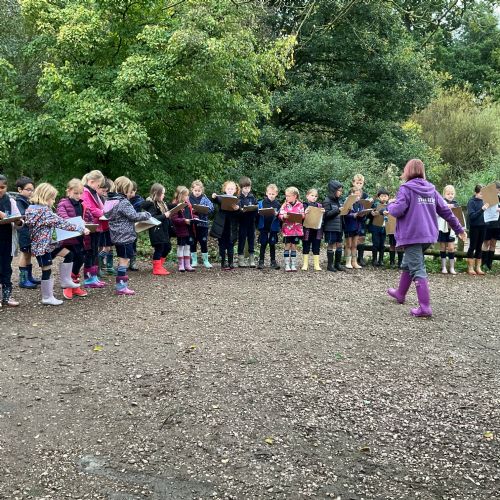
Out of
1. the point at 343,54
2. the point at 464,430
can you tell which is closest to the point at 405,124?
the point at 343,54

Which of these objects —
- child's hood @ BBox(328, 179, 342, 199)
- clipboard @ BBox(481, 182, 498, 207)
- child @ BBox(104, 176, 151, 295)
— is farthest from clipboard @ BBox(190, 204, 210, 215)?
clipboard @ BBox(481, 182, 498, 207)

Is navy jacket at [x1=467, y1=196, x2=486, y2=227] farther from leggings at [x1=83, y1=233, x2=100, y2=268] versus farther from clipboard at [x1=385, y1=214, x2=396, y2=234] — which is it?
leggings at [x1=83, y1=233, x2=100, y2=268]

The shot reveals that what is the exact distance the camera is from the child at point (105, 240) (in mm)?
9273

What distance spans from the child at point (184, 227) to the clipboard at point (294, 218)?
1789 millimetres

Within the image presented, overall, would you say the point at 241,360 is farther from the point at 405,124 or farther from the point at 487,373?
the point at 405,124

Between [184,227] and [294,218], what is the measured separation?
79.6 inches

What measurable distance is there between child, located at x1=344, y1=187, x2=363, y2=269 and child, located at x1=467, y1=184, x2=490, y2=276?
6.86 ft

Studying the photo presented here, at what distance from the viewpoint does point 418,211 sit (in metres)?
7.44

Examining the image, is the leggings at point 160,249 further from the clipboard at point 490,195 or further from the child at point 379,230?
the clipboard at point 490,195

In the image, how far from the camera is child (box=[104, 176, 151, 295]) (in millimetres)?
8352

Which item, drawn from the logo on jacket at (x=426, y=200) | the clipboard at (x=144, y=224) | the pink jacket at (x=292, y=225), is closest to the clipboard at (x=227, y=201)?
the pink jacket at (x=292, y=225)

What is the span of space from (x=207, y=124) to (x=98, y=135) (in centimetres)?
376

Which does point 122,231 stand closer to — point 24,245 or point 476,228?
point 24,245

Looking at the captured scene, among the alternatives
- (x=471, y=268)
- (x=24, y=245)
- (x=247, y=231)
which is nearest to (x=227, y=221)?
(x=247, y=231)
